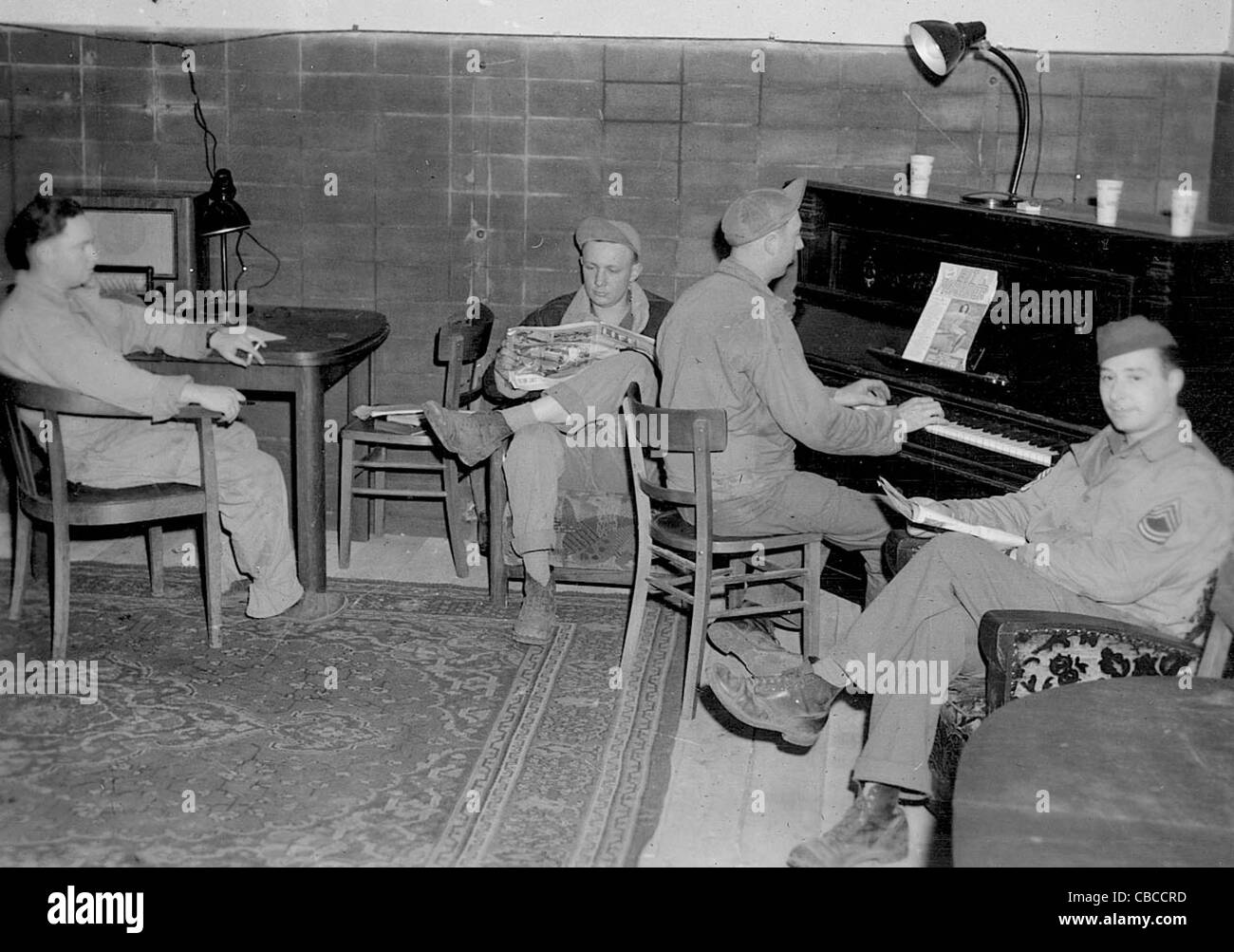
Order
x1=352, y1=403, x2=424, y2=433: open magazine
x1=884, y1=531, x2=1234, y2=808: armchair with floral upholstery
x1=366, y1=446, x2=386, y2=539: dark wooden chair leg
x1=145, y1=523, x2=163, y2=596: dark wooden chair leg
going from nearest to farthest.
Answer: x1=884, y1=531, x2=1234, y2=808: armchair with floral upholstery < x1=145, y1=523, x2=163, y2=596: dark wooden chair leg < x1=352, y1=403, x2=424, y2=433: open magazine < x1=366, y1=446, x2=386, y2=539: dark wooden chair leg

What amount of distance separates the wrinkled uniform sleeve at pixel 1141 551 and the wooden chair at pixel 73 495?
2421 mm

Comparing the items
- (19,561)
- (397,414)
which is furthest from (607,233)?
(19,561)

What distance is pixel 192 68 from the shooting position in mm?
5168

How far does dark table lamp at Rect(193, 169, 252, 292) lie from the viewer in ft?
16.0

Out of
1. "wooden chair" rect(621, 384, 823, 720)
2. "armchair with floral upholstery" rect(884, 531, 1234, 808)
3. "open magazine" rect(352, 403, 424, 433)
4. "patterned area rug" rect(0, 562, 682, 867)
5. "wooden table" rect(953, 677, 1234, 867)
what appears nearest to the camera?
"wooden table" rect(953, 677, 1234, 867)

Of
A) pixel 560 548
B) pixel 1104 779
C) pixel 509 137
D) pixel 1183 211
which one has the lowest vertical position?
pixel 560 548

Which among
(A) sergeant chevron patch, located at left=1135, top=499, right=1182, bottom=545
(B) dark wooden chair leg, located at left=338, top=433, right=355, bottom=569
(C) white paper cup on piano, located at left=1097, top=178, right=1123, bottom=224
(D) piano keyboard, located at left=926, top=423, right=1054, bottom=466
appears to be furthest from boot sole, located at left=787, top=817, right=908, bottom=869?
(B) dark wooden chair leg, located at left=338, top=433, right=355, bottom=569

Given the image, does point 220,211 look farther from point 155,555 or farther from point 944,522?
point 944,522

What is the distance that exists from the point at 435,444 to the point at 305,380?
71cm

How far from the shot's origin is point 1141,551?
114 inches

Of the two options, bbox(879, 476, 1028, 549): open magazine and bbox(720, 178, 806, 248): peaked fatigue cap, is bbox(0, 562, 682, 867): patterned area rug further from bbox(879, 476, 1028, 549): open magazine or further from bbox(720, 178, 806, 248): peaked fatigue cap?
bbox(720, 178, 806, 248): peaked fatigue cap

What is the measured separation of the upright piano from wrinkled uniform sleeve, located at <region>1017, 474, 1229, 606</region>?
595 millimetres

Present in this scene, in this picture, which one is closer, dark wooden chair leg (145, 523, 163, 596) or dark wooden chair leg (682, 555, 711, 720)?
dark wooden chair leg (682, 555, 711, 720)
